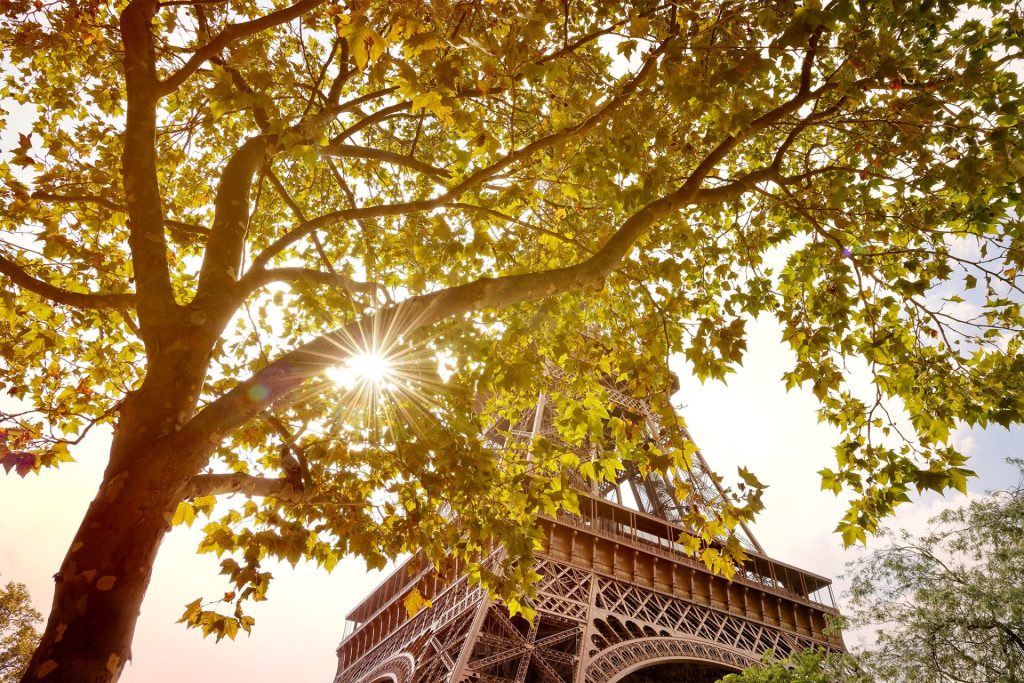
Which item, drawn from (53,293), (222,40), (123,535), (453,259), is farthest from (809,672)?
(222,40)

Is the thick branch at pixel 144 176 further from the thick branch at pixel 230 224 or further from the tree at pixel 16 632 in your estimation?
the tree at pixel 16 632

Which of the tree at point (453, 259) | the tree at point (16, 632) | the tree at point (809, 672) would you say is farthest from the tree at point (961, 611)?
the tree at point (16, 632)

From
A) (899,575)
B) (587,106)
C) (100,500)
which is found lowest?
(100,500)

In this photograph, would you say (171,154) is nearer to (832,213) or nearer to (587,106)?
(587,106)

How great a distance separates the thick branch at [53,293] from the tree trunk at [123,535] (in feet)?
3.22

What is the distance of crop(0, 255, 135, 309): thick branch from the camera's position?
3.63 meters

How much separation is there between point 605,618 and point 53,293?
15.7 m

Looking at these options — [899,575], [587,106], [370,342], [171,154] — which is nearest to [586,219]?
[587,106]

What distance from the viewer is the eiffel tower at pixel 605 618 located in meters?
14.8

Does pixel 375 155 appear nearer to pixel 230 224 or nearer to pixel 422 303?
pixel 230 224

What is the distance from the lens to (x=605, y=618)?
16.1 m

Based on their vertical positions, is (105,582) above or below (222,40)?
below

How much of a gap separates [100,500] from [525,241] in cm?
538

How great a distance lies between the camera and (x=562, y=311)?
6.56m
